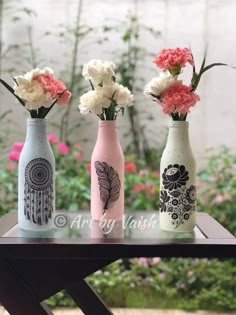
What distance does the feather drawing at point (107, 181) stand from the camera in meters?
1.74

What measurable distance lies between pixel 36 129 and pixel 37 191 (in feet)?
0.64

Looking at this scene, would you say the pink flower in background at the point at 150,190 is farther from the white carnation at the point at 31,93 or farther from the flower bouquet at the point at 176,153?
the white carnation at the point at 31,93

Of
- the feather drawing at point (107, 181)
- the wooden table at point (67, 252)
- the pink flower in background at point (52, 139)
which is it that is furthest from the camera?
the pink flower in background at point (52, 139)

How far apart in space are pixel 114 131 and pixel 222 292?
142 centimetres

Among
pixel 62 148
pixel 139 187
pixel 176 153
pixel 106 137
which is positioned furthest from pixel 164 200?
pixel 62 148

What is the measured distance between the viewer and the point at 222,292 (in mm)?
Result: 2816

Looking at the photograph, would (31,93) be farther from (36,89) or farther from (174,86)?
(174,86)

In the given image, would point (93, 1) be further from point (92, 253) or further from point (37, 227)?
point (92, 253)

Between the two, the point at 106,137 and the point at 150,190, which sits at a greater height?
the point at 106,137

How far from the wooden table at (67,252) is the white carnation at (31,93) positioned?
15.3 inches

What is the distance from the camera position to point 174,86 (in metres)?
1.66

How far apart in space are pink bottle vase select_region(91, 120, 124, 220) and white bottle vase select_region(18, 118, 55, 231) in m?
0.15

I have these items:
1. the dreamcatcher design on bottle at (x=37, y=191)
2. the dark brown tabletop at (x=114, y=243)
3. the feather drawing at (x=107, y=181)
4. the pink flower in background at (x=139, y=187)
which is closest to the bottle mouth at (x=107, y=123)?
the feather drawing at (x=107, y=181)

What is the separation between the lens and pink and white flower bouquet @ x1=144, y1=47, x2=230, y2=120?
1.63m
